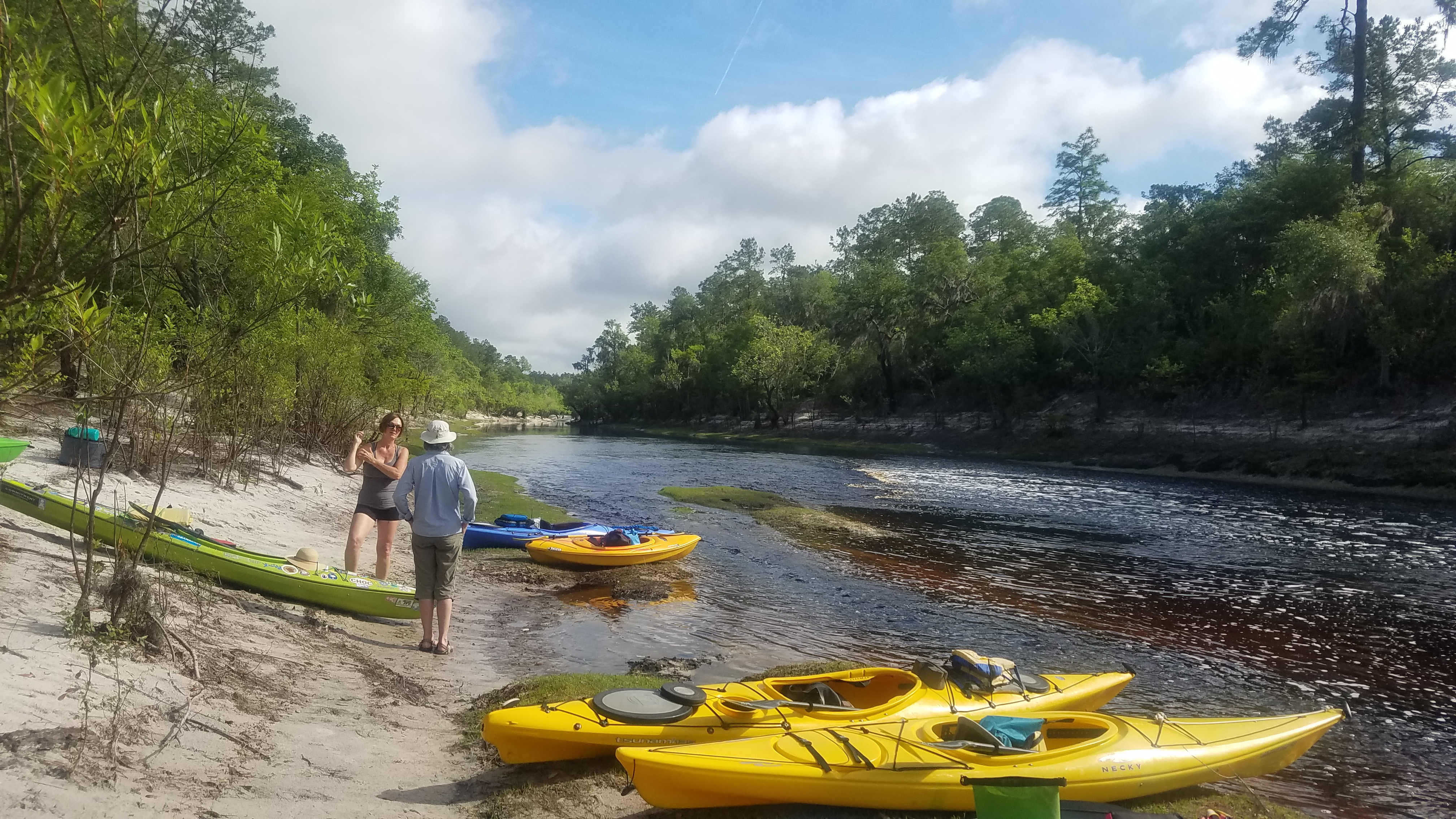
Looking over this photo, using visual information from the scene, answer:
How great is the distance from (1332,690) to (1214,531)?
11420mm

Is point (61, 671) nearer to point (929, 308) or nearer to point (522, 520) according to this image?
point (522, 520)

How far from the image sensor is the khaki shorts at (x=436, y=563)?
6.73 meters

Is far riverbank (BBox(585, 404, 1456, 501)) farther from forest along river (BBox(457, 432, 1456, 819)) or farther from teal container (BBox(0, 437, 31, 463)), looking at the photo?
teal container (BBox(0, 437, 31, 463))

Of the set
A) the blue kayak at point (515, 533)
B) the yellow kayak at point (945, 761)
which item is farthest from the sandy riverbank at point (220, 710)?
the blue kayak at point (515, 533)

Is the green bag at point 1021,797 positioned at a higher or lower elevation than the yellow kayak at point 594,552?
higher

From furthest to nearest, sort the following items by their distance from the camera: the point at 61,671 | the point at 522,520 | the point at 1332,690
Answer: the point at 522,520 → the point at 1332,690 → the point at 61,671

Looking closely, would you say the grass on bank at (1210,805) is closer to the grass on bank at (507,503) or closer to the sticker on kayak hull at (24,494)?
the sticker on kayak hull at (24,494)

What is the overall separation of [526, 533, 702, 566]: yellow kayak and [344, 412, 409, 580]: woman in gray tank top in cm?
372

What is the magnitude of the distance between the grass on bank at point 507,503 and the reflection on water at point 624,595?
4.31 m

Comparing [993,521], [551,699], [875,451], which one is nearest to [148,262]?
[551,699]

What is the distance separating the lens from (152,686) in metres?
4.52

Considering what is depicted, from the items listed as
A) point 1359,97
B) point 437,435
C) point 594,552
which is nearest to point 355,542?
point 437,435

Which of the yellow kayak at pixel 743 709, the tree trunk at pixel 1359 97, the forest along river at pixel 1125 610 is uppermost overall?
the tree trunk at pixel 1359 97

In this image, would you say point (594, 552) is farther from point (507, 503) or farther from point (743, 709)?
point (507, 503)
